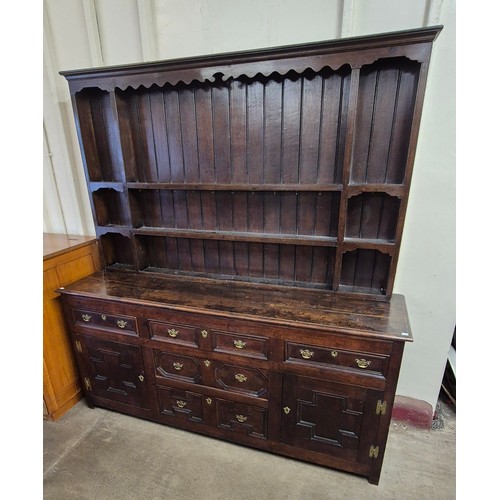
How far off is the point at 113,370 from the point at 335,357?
5.10 feet

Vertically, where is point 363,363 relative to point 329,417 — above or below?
above

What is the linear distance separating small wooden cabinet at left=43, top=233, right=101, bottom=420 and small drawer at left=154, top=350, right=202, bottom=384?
2.73 feet

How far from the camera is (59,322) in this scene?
6.95ft

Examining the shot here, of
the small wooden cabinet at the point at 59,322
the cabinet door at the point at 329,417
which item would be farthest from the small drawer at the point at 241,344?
the small wooden cabinet at the point at 59,322

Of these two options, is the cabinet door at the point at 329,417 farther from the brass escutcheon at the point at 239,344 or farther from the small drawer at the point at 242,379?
the brass escutcheon at the point at 239,344

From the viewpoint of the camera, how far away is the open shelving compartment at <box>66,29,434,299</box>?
1575 millimetres

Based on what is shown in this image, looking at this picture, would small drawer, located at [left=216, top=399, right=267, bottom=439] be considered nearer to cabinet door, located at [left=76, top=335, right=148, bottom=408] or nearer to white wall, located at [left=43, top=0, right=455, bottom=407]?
cabinet door, located at [left=76, top=335, right=148, bottom=408]

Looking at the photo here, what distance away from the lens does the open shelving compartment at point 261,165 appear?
158cm

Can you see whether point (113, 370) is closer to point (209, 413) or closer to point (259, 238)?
point (209, 413)

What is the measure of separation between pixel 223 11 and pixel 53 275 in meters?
2.08

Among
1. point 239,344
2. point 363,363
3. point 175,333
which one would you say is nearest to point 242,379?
point 239,344

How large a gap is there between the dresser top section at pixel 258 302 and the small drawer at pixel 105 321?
0.14m

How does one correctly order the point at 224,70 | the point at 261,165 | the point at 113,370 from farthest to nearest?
the point at 113,370
the point at 261,165
the point at 224,70
